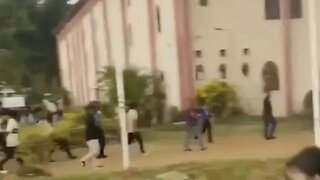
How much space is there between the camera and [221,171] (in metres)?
3.08

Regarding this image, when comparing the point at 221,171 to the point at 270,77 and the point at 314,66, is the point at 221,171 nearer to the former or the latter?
the point at 270,77

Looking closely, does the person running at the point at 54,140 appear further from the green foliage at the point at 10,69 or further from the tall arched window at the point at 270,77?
the tall arched window at the point at 270,77

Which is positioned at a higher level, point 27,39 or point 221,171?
point 27,39

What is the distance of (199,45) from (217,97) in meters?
0.26

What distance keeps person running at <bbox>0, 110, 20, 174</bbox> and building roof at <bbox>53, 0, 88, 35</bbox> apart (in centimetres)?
41

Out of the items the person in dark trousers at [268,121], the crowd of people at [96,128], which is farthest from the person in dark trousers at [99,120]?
the person in dark trousers at [268,121]

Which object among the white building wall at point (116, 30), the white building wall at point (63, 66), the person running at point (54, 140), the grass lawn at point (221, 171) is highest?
the white building wall at point (116, 30)

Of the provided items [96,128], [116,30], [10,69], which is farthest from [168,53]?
[10,69]

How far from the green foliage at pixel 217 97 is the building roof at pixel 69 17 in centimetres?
66

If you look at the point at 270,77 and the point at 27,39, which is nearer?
the point at 27,39

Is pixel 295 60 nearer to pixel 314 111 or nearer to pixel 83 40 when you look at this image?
pixel 314 111

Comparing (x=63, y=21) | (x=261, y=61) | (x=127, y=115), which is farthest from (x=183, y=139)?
(x=63, y=21)

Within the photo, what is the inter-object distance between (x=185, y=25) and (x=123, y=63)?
0.34 m

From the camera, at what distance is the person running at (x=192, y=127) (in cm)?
310
